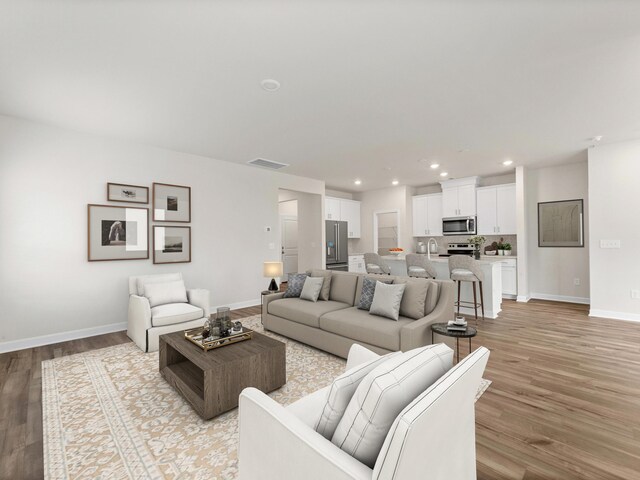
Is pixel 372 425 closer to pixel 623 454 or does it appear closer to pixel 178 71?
pixel 623 454

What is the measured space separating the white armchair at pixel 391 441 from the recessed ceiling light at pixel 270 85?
255cm

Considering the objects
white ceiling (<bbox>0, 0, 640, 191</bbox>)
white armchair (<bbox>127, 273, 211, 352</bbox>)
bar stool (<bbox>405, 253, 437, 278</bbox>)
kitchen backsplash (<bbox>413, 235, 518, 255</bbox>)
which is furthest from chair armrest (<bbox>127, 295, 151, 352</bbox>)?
kitchen backsplash (<bbox>413, 235, 518, 255</bbox>)

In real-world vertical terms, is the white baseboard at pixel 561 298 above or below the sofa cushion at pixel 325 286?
below

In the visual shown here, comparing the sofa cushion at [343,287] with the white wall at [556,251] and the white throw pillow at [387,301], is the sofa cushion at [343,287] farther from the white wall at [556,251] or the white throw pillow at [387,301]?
the white wall at [556,251]

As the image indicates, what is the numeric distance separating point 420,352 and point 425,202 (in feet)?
23.2

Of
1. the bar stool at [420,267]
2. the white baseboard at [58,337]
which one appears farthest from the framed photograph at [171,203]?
the bar stool at [420,267]

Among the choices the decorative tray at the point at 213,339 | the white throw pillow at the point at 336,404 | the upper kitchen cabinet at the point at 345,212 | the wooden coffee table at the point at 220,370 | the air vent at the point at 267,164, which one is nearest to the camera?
the white throw pillow at the point at 336,404

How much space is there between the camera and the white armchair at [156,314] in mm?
3455

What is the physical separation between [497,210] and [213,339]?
636cm

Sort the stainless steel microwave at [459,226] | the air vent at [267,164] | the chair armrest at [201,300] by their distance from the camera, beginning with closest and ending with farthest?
the chair armrest at [201,300] < the air vent at [267,164] < the stainless steel microwave at [459,226]

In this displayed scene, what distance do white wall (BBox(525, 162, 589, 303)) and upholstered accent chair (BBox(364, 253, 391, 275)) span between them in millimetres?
3237

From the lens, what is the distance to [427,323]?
2.88 meters

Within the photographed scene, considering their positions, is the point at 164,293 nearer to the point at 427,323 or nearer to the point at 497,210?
the point at 427,323

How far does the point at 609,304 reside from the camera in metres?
4.76
